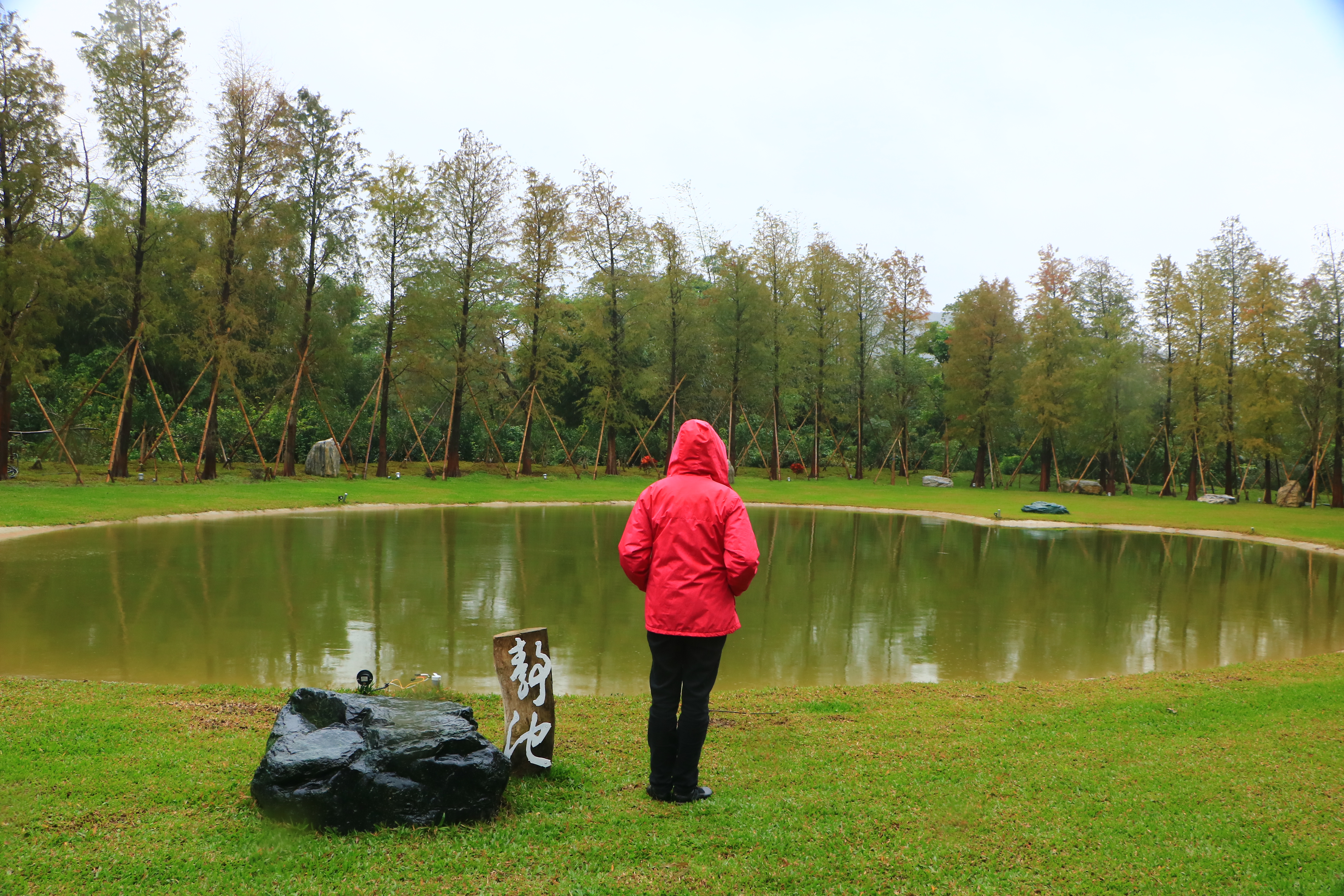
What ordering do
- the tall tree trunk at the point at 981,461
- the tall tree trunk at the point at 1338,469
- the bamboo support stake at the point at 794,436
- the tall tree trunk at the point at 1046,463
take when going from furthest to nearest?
the bamboo support stake at the point at 794,436
the tall tree trunk at the point at 981,461
the tall tree trunk at the point at 1046,463
the tall tree trunk at the point at 1338,469

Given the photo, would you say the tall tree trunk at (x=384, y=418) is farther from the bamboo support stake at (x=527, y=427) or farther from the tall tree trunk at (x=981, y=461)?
the tall tree trunk at (x=981, y=461)

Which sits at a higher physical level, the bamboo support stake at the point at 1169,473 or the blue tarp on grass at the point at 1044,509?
the bamboo support stake at the point at 1169,473

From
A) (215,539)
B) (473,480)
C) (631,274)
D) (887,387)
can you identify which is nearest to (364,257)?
(473,480)

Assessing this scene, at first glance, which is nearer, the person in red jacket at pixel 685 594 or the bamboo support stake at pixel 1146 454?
the person in red jacket at pixel 685 594

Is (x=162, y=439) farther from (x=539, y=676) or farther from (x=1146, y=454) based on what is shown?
(x=1146, y=454)

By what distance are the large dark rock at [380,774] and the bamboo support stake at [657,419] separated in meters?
30.6

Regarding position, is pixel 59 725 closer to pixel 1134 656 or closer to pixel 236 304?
pixel 1134 656

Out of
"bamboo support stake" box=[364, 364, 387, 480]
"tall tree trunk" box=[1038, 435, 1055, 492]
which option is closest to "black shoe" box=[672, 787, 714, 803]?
"bamboo support stake" box=[364, 364, 387, 480]

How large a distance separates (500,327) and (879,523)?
17.7 metres

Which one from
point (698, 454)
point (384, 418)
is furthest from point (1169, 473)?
point (698, 454)

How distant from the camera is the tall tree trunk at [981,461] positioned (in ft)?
128

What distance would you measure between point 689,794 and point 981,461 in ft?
125

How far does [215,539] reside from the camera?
49.2ft

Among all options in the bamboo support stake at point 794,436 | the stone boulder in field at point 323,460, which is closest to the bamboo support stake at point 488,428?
the stone boulder in field at point 323,460
